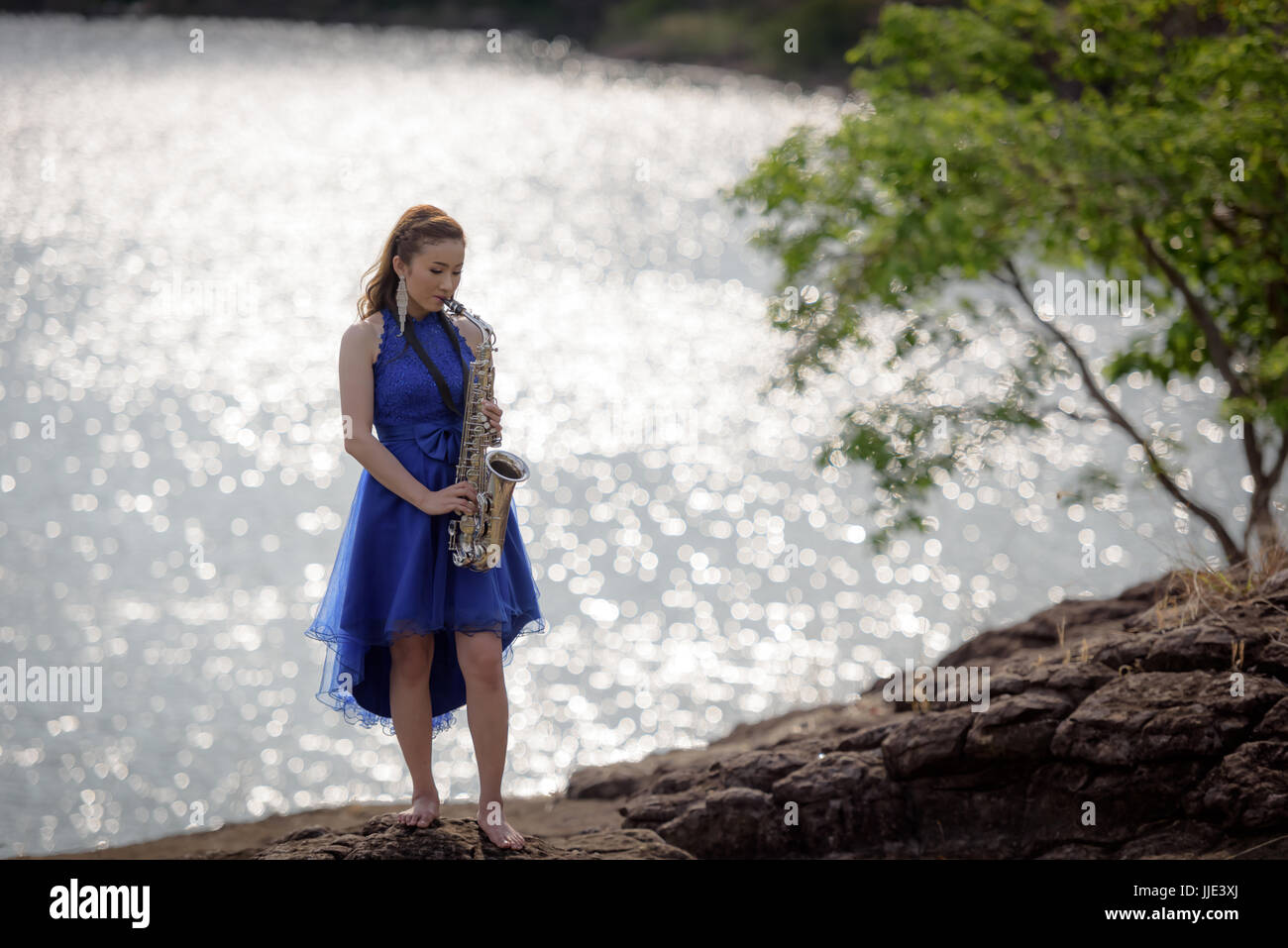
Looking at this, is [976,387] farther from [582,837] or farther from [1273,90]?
[582,837]

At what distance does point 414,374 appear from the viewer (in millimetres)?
4641

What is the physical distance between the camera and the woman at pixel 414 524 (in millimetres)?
4551

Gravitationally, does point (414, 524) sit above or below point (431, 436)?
below

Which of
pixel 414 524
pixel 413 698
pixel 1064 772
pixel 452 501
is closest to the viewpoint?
pixel 452 501

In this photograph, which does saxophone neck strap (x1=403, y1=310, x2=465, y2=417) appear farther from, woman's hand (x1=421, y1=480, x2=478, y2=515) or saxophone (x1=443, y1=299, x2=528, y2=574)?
woman's hand (x1=421, y1=480, x2=478, y2=515)

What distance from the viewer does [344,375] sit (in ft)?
14.9

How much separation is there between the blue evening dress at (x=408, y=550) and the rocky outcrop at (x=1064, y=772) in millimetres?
2014

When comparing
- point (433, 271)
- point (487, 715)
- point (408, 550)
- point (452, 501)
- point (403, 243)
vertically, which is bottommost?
point (487, 715)

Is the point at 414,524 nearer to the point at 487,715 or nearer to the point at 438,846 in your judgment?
the point at 487,715

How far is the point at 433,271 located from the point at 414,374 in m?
0.38

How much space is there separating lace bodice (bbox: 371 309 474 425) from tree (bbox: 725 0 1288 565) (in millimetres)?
6239

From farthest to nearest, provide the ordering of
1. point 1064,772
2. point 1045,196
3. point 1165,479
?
1. point 1165,479
2. point 1045,196
3. point 1064,772

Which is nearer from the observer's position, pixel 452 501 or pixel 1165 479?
pixel 452 501

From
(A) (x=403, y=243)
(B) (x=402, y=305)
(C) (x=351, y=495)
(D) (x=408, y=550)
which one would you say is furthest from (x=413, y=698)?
(C) (x=351, y=495)
